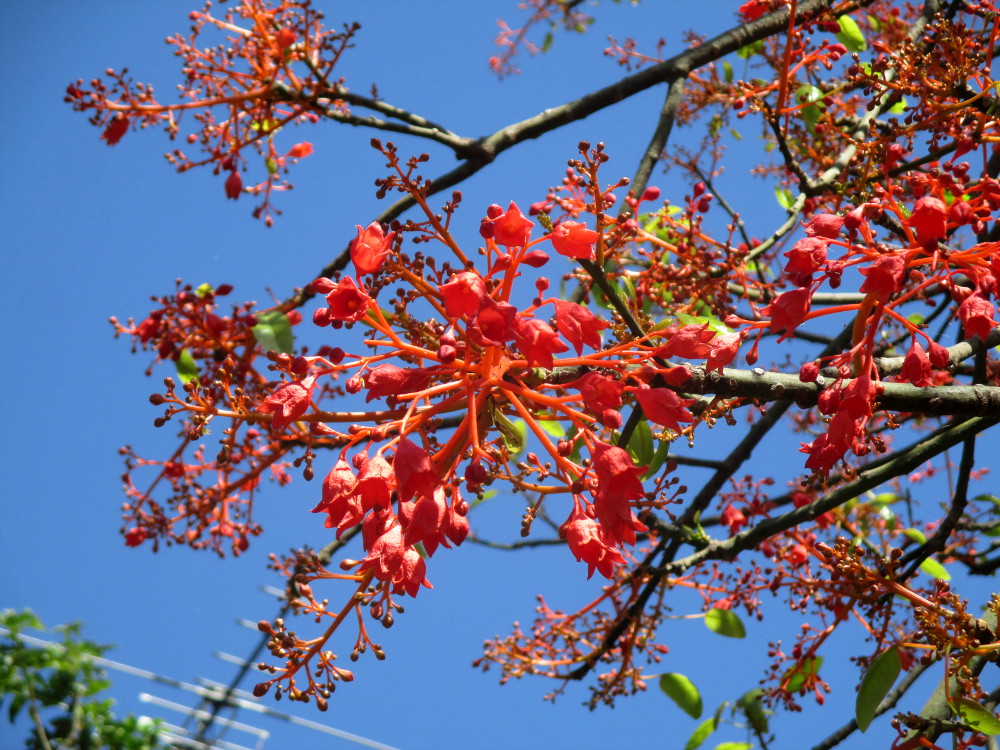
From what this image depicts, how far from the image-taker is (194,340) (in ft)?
10.5

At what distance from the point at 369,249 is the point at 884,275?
0.90m

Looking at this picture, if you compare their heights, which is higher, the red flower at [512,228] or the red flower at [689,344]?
the red flower at [512,228]

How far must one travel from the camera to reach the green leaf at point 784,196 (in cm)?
419

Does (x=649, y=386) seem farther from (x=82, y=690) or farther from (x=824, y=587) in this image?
(x=82, y=690)

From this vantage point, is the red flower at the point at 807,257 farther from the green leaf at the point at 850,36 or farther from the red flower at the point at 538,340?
the green leaf at the point at 850,36

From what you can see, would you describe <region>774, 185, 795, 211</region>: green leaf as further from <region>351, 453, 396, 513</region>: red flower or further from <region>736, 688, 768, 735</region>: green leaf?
<region>351, 453, 396, 513</region>: red flower

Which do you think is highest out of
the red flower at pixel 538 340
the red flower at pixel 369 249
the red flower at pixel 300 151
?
the red flower at pixel 300 151

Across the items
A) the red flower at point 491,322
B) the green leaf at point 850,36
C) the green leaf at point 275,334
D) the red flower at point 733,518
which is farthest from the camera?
the green leaf at point 850,36

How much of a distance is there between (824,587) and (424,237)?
5.15ft

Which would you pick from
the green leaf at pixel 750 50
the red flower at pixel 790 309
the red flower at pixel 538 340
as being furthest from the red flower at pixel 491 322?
the green leaf at pixel 750 50

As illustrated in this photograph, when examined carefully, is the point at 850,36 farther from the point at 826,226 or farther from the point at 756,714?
the point at 756,714

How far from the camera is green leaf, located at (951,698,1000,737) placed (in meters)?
1.90

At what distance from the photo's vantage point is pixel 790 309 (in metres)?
1.51

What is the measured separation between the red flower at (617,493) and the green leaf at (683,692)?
6.30 feet
